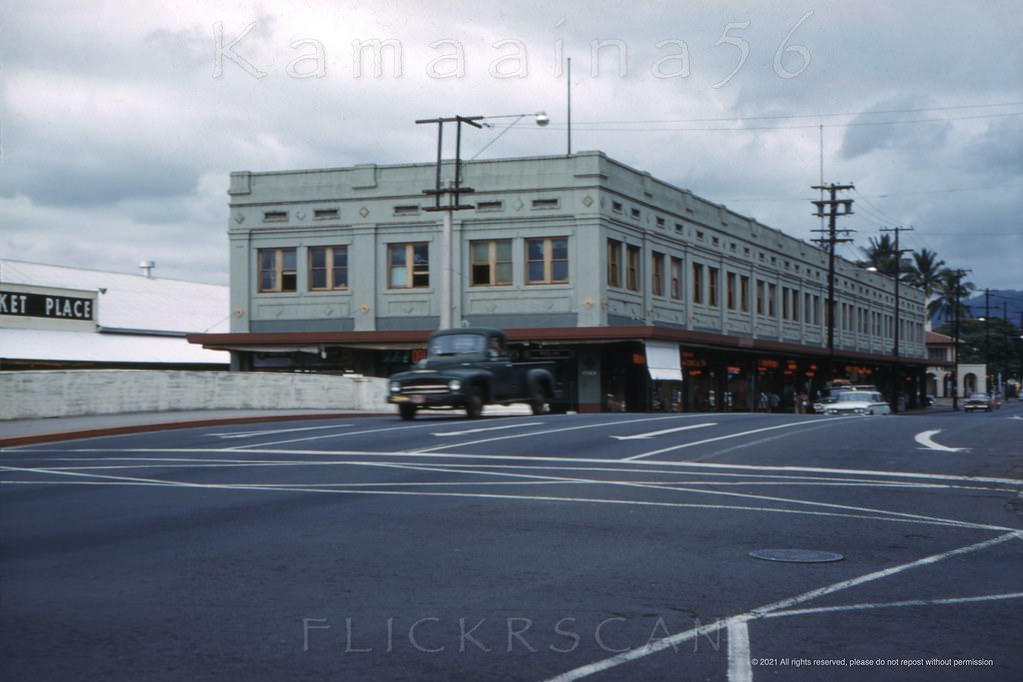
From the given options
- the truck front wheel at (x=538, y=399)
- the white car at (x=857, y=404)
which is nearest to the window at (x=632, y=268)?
Result: the white car at (x=857, y=404)

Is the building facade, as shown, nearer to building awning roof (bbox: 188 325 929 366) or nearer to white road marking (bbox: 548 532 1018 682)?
building awning roof (bbox: 188 325 929 366)

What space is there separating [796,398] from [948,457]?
146 ft

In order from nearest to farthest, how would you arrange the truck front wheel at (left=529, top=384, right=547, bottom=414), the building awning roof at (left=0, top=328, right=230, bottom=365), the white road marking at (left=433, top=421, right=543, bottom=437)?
the white road marking at (left=433, top=421, right=543, bottom=437), the truck front wheel at (left=529, top=384, right=547, bottom=414), the building awning roof at (left=0, top=328, right=230, bottom=365)

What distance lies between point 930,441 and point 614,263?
28701 millimetres

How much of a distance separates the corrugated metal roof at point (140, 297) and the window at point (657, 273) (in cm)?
2173

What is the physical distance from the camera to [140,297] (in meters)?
60.4

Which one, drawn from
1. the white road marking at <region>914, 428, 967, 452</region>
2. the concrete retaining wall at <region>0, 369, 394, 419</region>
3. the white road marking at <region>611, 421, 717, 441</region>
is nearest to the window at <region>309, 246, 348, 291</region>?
the concrete retaining wall at <region>0, 369, 394, 419</region>

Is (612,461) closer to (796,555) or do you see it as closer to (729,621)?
(796,555)

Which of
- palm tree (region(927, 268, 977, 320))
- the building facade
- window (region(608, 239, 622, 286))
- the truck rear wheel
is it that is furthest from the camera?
palm tree (region(927, 268, 977, 320))

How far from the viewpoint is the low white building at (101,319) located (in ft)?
151

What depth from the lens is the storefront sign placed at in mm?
45938

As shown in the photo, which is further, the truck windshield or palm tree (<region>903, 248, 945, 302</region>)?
palm tree (<region>903, 248, 945, 302</region>)

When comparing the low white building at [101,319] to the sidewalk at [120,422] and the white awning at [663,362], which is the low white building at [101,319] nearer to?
the sidewalk at [120,422]

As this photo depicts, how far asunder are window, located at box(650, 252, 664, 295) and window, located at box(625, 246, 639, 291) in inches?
55.5
